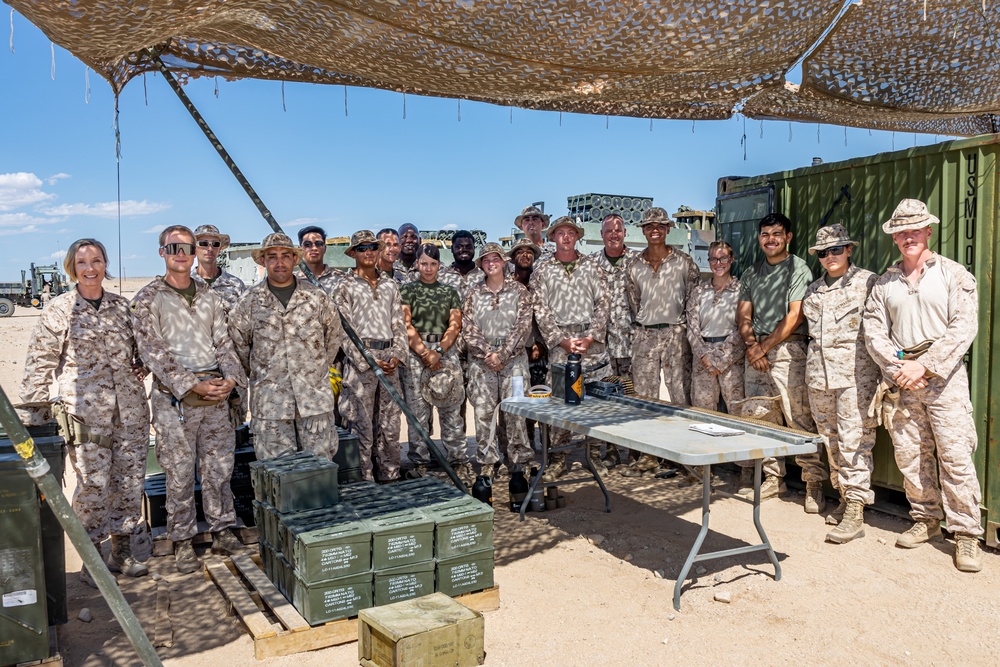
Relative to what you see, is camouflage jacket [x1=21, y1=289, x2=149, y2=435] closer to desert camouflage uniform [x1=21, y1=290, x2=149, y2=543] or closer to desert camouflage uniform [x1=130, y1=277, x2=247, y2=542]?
desert camouflage uniform [x1=21, y1=290, x2=149, y2=543]

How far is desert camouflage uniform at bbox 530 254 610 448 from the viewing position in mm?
6445

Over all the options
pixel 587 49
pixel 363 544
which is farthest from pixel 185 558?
pixel 587 49

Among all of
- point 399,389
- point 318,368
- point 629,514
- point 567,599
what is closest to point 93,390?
point 318,368

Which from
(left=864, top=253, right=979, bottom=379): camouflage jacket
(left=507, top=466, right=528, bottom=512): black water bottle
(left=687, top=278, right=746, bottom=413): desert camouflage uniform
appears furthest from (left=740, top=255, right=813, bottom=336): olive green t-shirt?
(left=507, top=466, right=528, bottom=512): black water bottle

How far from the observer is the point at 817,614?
158 inches

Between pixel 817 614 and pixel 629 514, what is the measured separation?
6.20ft

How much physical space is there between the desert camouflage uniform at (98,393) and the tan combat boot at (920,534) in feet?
16.0

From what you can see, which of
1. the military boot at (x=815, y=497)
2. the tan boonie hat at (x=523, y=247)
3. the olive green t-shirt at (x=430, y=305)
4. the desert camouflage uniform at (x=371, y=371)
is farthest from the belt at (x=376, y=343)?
the military boot at (x=815, y=497)

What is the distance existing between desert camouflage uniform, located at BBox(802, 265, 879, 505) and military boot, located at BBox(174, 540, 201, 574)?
4.22 m

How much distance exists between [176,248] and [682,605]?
145 inches

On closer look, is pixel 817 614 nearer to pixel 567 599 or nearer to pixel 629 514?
pixel 567 599

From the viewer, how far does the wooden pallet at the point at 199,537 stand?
16.4 ft

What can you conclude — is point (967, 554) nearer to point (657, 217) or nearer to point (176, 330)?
point (657, 217)

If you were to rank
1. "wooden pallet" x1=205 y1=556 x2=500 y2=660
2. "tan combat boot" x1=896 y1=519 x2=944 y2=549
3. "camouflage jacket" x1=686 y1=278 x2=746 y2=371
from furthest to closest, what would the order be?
1. "camouflage jacket" x1=686 y1=278 x2=746 y2=371
2. "tan combat boot" x1=896 y1=519 x2=944 y2=549
3. "wooden pallet" x1=205 y1=556 x2=500 y2=660
